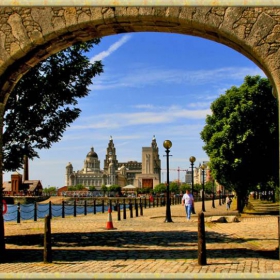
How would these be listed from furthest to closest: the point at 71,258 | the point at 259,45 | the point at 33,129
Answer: the point at 33,129 < the point at 71,258 < the point at 259,45

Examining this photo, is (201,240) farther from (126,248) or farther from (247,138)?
(247,138)

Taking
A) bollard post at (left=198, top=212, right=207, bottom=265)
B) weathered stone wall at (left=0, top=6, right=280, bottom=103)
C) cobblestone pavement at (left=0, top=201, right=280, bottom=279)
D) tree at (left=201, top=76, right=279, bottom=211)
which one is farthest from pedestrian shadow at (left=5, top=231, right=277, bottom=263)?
tree at (left=201, top=76, right=279, bottom=211)

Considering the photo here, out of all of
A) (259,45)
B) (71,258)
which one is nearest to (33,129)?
(71,258)

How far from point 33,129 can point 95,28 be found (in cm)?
546

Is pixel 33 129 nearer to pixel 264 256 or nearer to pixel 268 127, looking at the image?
pixel 264 256

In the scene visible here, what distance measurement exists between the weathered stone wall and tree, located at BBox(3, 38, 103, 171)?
148 inches

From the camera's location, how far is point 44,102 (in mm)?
13898

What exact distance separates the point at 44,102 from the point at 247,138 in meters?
16.9

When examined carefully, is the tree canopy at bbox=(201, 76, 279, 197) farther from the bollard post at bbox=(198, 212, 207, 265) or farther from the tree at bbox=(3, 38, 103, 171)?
the bollard post at bbox=(198, 212, 207, 265)

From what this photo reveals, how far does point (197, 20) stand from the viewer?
8742 mm

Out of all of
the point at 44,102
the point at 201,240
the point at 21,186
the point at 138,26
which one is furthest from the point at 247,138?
the point at 21,186

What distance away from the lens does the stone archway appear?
8.66 m

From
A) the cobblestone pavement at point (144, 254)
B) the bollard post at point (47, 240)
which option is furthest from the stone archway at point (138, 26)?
the cobblestone pavement at point (144, 254)

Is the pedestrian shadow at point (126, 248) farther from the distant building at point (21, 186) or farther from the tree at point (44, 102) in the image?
the distant building at point (21, 186)
